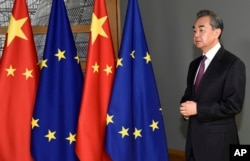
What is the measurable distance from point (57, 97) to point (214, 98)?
0.92 meters

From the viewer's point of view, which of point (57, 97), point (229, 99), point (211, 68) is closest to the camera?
point (229, 99)

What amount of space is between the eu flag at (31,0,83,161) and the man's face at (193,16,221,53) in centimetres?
76

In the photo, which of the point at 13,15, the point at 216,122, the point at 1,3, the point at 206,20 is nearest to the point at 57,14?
the point at 13,15

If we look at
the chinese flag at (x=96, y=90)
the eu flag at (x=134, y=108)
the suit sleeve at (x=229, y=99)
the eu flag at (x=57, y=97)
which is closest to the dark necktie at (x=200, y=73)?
the suit sleeve at (x=229, y=99)

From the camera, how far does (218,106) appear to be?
180 cm

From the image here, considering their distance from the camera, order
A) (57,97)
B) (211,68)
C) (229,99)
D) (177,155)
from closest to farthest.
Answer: (229,99), (211,68), (57,97), (177,155)

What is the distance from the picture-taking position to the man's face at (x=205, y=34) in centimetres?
189

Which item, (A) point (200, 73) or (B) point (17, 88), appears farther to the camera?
(B) point (17, 88)

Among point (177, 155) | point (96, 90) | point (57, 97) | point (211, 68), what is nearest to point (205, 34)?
point (211, 68)

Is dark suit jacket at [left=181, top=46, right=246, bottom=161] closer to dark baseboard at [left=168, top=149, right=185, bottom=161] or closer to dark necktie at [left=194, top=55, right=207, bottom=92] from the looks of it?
dark necktie at [left=194, top=55, right=207, bottom=92]

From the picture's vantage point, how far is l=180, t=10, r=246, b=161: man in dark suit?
1.80 m

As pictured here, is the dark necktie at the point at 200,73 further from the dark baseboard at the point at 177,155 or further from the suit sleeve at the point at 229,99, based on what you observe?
the dark baseboard at the point at 177,155

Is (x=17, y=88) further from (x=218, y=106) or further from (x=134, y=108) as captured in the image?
(x=218, y=106)

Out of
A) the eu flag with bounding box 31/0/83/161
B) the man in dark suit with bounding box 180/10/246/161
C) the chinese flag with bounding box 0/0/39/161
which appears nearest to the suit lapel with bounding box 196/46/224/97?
the man in dark suit with bounding box 180/10/246/161
